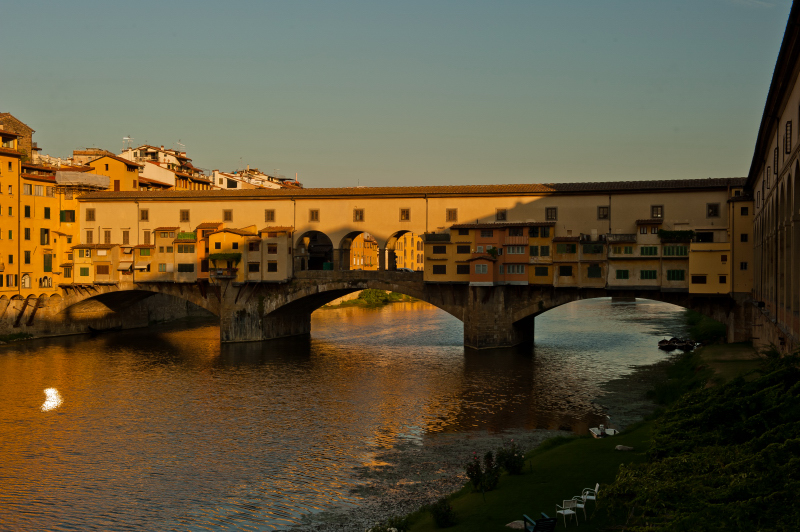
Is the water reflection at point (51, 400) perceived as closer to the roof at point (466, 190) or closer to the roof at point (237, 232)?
the roof at point (237, 232)

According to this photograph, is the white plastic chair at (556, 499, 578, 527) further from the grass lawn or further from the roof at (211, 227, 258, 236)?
the roof at (211, 227, 258, 236)

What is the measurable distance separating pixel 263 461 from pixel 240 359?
83.0ft

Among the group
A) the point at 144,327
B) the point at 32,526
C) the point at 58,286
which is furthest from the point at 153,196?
the point at 32,526

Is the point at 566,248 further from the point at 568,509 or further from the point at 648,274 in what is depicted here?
the point at 568,509

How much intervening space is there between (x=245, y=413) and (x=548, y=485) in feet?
61.2

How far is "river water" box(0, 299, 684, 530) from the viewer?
22.5 metres

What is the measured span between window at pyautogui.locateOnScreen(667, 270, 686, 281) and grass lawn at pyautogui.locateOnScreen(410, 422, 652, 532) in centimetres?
2279

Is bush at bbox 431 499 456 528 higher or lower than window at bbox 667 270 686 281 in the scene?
lower

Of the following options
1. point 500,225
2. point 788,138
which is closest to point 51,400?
point 500,225

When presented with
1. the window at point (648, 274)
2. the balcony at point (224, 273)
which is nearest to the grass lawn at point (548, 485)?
the window at point (648, 274)

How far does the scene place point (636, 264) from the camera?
47.1m

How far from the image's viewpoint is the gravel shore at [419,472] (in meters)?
20.7

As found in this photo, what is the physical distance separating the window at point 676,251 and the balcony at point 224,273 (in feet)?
109

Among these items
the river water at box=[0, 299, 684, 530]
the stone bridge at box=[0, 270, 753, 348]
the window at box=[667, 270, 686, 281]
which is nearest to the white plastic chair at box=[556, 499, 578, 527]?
the river water at box=[0, 299, 684, 530]
